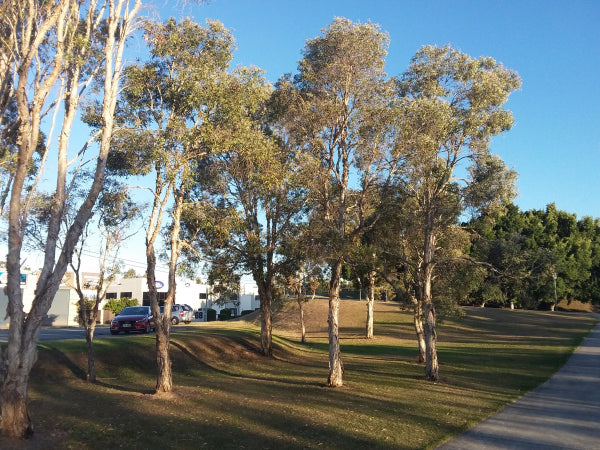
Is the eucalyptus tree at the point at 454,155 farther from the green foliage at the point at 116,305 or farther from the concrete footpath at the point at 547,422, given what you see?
the green foliage at the point at 116,305

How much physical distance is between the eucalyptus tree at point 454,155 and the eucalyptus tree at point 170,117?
7.29 metres

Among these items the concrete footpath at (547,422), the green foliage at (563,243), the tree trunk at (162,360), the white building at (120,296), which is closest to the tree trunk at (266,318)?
the white building at (120,296)

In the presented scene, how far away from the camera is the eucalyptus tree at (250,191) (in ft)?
49.6

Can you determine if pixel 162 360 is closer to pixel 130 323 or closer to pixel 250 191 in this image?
pixel 250 191

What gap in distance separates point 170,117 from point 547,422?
1259 cm

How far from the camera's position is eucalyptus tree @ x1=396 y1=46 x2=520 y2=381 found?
1881 centimetres

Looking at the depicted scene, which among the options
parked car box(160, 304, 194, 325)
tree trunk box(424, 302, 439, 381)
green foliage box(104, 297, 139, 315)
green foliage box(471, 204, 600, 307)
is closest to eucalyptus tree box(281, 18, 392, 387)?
tree trunk box(424, 302, 439, 381)

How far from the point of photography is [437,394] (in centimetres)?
1573

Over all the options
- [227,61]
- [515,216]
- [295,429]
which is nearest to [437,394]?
[295,429]

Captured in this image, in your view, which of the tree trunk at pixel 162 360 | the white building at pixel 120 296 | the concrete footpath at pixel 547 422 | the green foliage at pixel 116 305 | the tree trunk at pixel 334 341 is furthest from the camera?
the green foliage at pixel 116 305

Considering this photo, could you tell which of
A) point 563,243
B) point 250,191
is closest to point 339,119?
point 250,191

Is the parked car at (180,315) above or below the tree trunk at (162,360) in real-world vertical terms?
below

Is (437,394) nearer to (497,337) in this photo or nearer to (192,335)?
(192,335)

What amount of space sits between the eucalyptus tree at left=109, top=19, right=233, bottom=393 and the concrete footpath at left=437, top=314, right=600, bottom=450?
326 inches
